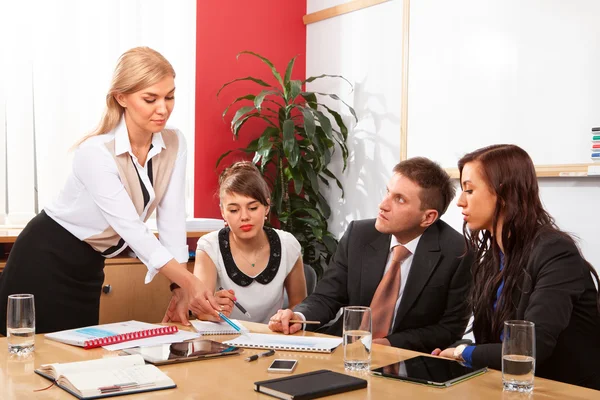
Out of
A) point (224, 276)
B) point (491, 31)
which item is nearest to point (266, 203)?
point (224, 276)

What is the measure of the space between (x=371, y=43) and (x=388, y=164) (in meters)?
0.79

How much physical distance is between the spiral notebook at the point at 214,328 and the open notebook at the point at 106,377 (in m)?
0.44

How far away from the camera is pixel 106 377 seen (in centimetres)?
144

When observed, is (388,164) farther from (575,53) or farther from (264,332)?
(264,332)

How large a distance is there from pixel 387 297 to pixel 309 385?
1.04 m

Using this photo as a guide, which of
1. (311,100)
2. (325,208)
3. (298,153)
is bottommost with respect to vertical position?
(325,208)

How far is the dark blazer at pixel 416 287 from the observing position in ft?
7.66

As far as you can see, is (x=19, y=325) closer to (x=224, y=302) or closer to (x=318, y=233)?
(x=224, y=302)

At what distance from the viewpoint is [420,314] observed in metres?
2.38

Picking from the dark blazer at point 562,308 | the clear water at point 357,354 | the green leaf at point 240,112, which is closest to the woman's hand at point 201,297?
the clear water at point 357,354

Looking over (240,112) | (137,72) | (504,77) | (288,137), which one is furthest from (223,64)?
(137,72)

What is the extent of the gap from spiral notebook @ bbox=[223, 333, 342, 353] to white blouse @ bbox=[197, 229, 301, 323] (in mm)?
688

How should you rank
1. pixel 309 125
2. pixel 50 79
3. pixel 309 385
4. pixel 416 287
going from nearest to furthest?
pixel 309 385 → pixel 416 287 → pixel 50 79 → pixel 309 125

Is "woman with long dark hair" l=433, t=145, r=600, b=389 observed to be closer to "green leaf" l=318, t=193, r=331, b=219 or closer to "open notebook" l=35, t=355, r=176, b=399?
"open notebook" l=35, t=355, r=176, b=399
